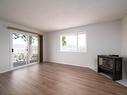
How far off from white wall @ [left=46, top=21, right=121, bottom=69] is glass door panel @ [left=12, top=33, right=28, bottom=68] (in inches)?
81.2

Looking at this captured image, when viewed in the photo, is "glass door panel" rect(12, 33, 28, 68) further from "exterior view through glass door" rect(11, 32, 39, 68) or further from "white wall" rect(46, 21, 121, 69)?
"white wall" rect(46, 21, 121, 69)

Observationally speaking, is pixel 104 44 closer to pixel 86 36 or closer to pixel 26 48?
pixel 86 36

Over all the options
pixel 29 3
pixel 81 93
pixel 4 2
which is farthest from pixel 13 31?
pixel 81 93

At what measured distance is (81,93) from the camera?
7.16ft

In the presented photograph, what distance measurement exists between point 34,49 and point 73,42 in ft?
8.52

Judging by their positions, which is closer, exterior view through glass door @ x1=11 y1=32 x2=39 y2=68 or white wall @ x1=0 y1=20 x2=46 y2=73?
white wall @ x1=0 y1=20 x2=46 y2=73

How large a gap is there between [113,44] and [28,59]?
4629 mm

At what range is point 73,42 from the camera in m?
5.50

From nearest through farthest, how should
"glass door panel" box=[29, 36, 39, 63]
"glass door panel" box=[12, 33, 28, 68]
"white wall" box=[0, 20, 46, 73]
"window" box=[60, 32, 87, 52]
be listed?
"white wall" box=[0, 20, 46, 73] < "glass door panel" box=[12, 33, 28, 68] < "window" box=[60, 32, 87, 52] < "glass door panel" box=[29, 36, 39, 63]

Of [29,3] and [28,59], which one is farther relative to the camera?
[28,59]

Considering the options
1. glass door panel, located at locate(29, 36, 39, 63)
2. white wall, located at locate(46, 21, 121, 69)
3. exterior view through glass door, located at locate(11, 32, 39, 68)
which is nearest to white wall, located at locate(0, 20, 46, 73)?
exterior view through glass door, located at locate(11, 32, 39, 68)

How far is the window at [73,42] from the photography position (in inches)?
199

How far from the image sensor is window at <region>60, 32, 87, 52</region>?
5054mm

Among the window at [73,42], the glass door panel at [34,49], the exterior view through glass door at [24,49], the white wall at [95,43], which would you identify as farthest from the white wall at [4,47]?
the window at [73,42]
